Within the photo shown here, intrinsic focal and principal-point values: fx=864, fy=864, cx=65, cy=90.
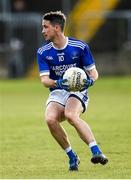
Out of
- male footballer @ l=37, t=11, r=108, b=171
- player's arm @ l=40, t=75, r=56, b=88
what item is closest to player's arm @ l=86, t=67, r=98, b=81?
male footballer @ l=37, t=11, r=108, b=171

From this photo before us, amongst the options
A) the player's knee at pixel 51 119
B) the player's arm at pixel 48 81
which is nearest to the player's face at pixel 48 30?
the player's arm at pixel 48 81

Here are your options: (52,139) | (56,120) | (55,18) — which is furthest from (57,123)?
(52,139)

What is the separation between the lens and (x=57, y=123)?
41.0ft

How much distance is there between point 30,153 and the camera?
14914 millimetres

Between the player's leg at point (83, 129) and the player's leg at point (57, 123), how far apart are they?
0.18 meters

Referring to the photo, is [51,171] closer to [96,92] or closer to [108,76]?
[96,92]

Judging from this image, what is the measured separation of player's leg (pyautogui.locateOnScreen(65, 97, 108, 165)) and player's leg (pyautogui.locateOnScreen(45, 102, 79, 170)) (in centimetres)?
18

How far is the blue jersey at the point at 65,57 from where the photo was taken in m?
12.6

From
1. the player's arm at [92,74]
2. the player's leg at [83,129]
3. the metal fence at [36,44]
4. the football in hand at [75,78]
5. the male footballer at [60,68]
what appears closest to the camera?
the player's leg at [83,129]

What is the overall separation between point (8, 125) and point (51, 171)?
8.45m

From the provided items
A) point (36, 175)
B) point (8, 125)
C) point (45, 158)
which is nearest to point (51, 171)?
point (36, 175)

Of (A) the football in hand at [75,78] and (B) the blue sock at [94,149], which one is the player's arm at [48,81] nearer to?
(A) the football in hand at [75,78]

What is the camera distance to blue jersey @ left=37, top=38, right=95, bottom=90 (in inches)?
498

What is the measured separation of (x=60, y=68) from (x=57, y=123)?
2.71 feet
